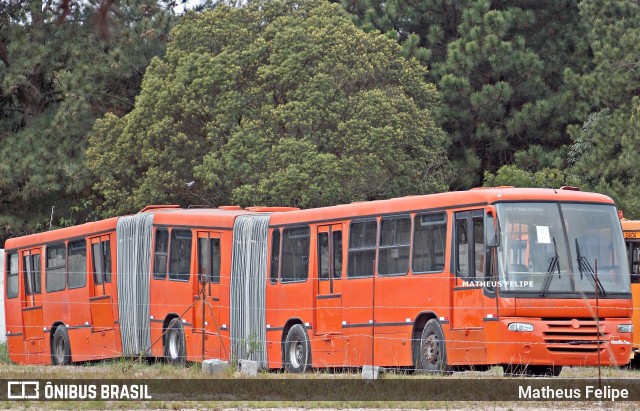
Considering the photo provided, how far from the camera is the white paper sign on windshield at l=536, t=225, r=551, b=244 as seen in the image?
19.8 metres

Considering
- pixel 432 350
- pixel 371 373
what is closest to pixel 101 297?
pixel 432 350

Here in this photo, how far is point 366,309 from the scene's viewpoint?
22.5m

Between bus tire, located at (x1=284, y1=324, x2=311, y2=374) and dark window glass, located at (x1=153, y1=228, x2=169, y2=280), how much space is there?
158 inches

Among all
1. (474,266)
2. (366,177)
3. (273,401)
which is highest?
(366,177)

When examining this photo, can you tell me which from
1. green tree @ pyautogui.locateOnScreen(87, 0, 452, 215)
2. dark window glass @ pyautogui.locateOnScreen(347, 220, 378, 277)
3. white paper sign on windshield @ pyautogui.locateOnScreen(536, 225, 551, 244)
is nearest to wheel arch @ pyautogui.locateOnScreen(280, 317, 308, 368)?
dark window glass @ pyautogui.locateOnScreen(347, 220, 378, 277)

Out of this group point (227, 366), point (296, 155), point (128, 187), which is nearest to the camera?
point (227, 366)

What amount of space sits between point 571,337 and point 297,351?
6498 millimetres

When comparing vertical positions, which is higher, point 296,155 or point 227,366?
point 296,155

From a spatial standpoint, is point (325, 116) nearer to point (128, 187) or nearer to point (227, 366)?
point (128, 187)

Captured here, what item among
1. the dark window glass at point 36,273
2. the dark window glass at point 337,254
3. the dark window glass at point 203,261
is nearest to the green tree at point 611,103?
the dark window glass at point 36,273

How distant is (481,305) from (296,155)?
26875mm

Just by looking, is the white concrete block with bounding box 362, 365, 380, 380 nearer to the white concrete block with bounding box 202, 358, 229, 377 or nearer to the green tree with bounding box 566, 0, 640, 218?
the white concrete block with bounding box 202, 358, 229, 377

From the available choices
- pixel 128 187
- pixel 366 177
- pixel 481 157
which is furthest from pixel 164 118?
pixel 481 157

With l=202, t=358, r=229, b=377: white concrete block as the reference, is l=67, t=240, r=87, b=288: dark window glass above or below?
above
